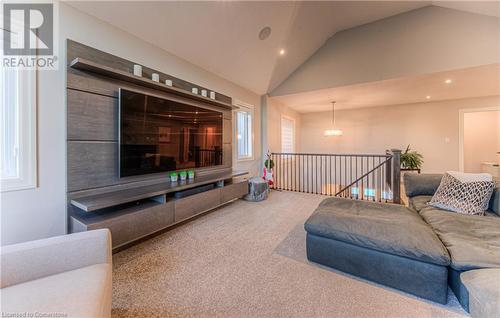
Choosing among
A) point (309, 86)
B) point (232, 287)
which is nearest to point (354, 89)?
point (309, 86)

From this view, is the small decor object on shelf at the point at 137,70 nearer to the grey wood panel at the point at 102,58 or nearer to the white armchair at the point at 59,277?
the grey wood panel at the point at 102,58

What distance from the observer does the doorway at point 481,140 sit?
558 centimetres

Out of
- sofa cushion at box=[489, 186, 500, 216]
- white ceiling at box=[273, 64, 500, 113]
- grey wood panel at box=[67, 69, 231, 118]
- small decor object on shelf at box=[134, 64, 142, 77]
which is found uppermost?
white ceiling at box=[273, 64, 500, 113]

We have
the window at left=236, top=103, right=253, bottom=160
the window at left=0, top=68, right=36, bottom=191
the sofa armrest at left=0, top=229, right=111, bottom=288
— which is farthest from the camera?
the window at left=236, top=103, right=253, bottom=160

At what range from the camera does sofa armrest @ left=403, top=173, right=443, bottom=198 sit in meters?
2.54

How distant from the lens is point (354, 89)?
441 cm

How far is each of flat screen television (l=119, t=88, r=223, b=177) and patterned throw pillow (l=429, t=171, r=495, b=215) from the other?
3229 millimetres

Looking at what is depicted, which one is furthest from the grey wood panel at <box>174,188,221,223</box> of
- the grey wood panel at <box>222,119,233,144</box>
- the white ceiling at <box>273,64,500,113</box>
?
the white ceiling at <box>273,64,500,113</box>

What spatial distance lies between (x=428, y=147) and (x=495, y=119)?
2.14 m

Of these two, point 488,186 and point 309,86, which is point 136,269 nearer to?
point 488,186

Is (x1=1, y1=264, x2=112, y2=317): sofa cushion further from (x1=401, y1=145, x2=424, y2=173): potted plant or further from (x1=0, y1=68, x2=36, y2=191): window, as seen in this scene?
(x1=401, y1=145, x2=424, y2=173): potted plant

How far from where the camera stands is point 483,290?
113 centimetres

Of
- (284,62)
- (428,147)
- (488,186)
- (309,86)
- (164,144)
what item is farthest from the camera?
(428,147)

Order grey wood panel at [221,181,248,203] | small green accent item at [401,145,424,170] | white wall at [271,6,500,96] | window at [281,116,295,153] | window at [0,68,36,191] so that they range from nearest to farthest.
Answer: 1. window at [0,68,36,191]
2. white wall at [271,6,500,96]
3. grey wood panel at [221,181,248,203]
4. small green accent item at [401,145,424,170]
5. window at [281,116,295,153]
